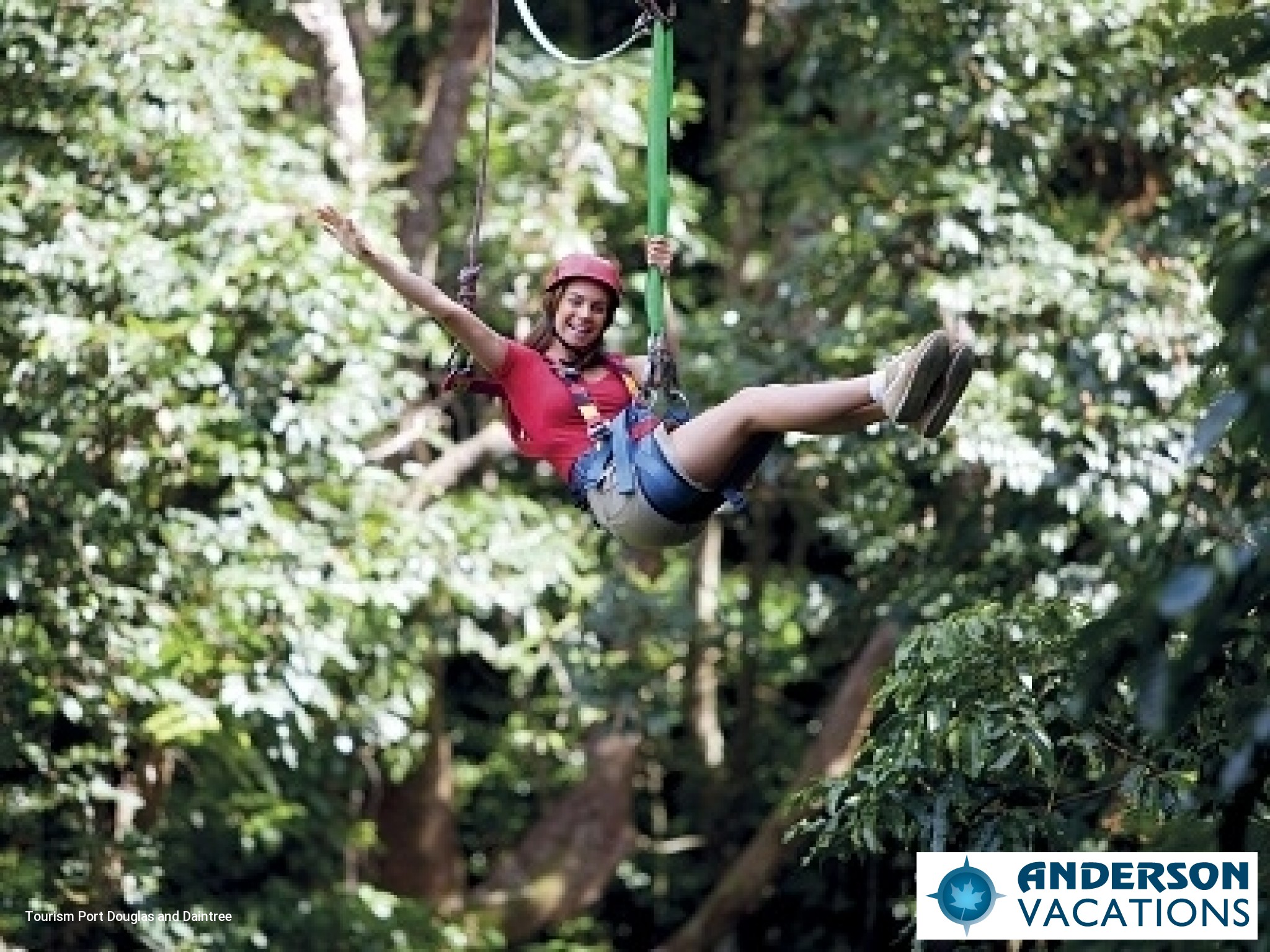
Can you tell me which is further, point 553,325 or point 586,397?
point 553,325

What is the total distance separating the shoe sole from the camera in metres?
4.66

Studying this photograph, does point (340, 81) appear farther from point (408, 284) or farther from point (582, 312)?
point (408, 284)

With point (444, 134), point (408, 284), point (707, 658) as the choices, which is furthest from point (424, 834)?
point (408, 284)

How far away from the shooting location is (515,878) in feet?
33.1

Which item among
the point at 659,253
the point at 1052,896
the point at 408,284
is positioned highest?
the point at 659,253

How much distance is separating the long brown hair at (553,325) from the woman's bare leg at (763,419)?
46 centimetres

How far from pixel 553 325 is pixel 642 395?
307 mm

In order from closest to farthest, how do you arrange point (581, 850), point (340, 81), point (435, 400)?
1. point (340, 81)
2. point (435, 400)
3. point (581, 850)

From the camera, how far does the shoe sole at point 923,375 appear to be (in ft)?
15.3

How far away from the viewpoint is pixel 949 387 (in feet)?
15.5

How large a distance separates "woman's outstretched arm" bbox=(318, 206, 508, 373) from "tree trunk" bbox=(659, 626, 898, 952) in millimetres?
4153

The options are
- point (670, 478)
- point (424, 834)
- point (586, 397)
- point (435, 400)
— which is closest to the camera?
point (670, 478)

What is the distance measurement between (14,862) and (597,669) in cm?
182

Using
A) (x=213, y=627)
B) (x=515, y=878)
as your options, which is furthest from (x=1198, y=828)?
(x=515, y=878)
